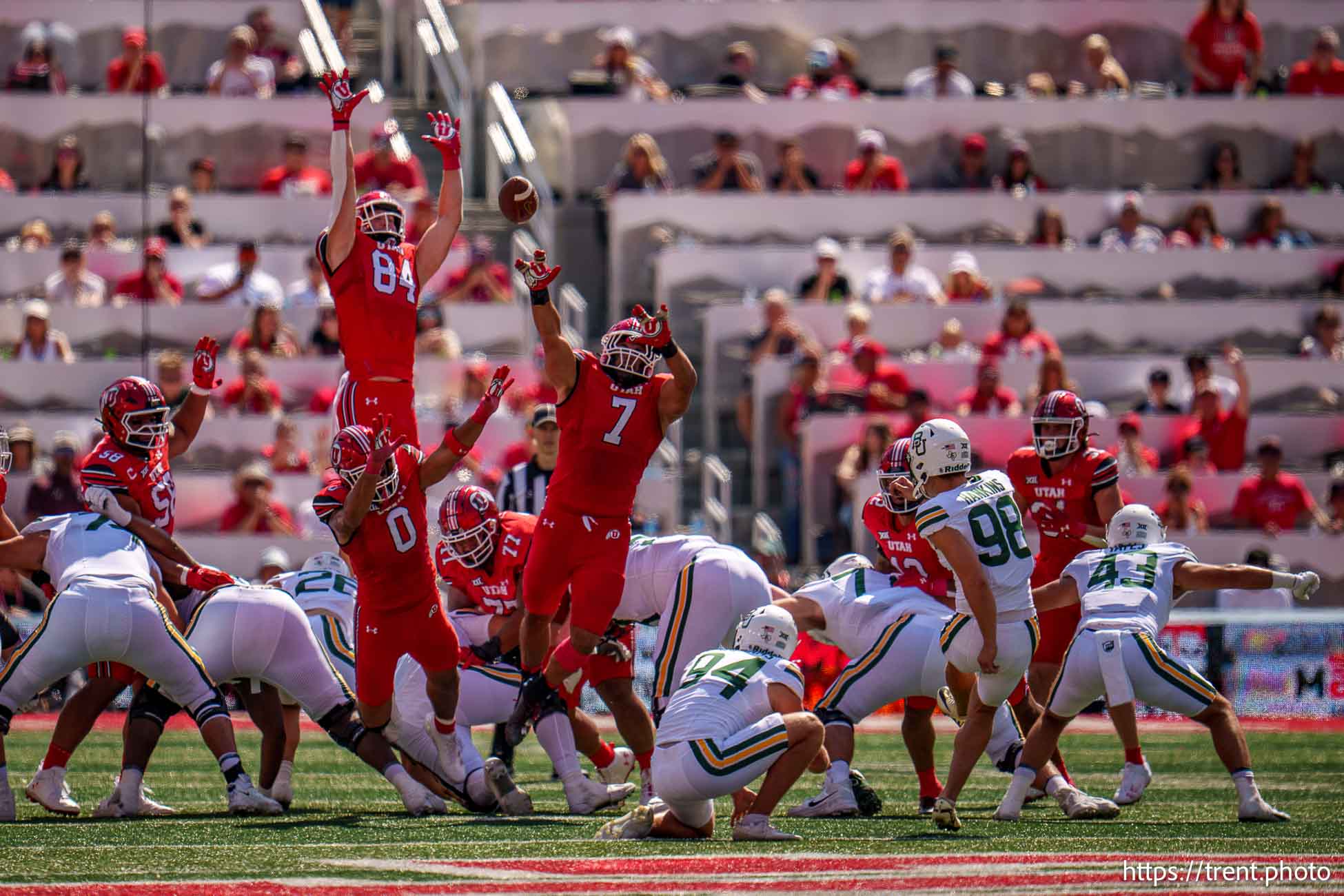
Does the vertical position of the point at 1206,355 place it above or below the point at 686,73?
below

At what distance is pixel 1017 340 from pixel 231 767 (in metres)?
9.61

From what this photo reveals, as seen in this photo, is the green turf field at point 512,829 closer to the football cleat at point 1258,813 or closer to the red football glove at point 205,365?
the football cleat at point 1258,813

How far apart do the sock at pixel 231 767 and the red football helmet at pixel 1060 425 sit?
4.14m

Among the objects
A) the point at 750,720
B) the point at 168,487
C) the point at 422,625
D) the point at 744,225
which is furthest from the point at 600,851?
the point at 744,225

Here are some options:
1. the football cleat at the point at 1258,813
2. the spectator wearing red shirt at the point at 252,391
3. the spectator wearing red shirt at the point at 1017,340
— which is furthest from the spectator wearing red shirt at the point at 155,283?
the football cleat at the point at 1258,813

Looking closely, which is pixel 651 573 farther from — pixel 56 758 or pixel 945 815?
pixel 56 758

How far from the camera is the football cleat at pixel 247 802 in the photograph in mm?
8719

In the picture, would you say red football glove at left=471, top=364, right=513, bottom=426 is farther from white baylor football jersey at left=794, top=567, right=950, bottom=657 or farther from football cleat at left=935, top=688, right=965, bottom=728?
football cleat at left=935, top=688, right=965, bottom=728

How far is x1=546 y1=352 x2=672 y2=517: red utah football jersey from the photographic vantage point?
915 cm

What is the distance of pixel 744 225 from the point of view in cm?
1852

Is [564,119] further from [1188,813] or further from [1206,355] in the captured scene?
[1188,813]

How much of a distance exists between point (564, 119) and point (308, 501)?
18.2ft

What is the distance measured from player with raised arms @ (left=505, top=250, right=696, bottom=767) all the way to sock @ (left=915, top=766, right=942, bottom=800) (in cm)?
119

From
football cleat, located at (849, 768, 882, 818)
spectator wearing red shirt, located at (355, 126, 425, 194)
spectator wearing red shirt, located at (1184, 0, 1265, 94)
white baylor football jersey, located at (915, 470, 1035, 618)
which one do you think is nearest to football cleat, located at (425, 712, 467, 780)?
football cleat, located at (849, 768, 882, 818)
